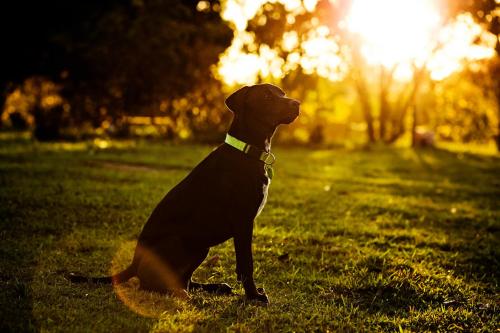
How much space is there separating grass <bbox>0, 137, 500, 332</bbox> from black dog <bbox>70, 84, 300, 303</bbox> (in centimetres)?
21

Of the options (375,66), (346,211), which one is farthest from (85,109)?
(346,211)

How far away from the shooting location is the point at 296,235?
310 inches

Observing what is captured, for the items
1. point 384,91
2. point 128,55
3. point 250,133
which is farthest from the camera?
point 384,91

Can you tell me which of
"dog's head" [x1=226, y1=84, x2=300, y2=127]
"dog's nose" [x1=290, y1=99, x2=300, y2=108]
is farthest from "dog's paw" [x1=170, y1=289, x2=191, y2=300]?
"dog's nose" [x1=290, y1=99, x2=300, y2=108]

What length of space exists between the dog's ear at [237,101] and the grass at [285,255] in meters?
1.73

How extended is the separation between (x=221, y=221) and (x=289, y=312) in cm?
94

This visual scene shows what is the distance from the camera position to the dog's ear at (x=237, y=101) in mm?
5160

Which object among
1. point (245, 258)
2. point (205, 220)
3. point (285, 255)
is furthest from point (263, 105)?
point (285, 255)

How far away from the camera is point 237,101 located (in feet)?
17.1

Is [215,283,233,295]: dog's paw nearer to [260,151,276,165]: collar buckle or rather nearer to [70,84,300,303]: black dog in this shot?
[70,84,300,303]: black dog

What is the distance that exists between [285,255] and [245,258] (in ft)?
6.89

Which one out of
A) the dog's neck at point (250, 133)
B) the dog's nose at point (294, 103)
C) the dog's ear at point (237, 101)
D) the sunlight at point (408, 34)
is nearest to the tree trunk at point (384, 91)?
the sunlight at point (408, 34)

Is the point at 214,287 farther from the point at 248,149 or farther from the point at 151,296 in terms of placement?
the point at 248,149

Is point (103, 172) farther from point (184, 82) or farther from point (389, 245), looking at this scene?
point (184, 82)
